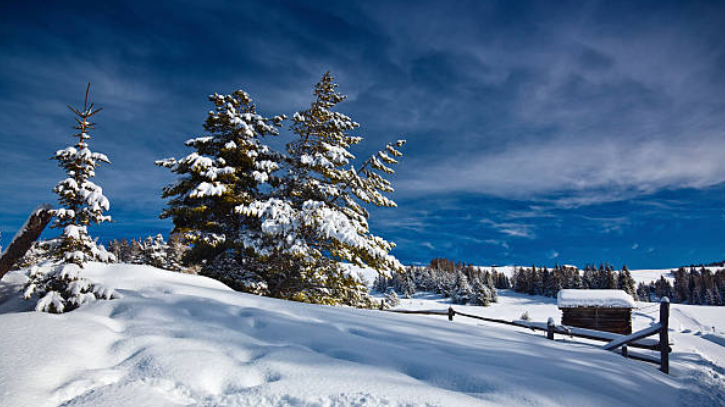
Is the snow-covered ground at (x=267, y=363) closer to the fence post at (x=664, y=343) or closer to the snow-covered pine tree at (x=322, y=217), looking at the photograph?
the fence post at (x=664, y=343)

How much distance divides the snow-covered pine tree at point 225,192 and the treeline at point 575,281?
81.0 metres

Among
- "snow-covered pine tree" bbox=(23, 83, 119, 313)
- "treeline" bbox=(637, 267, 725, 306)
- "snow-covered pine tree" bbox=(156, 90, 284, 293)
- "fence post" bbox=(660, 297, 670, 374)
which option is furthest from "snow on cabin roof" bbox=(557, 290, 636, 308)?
"treeline" bbox=(637, 267, 725, 306)

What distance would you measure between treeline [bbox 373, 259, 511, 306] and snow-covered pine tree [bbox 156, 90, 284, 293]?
97.7 feet

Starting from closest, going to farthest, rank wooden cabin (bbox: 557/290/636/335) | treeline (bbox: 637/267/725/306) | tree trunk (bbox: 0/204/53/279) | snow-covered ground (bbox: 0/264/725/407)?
snow-covered ground (bbox: 0/264/725/407) → tree trunk (bbox: 0/204/53/279) → wooden cabin (bbox: 557/290/636/335) → treeline (bbox: 637/267/725/306)

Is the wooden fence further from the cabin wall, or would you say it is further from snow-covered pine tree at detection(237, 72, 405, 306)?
the cabin wall

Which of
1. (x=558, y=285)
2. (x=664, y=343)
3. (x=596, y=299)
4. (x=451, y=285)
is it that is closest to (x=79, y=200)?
(x=664, y=343)

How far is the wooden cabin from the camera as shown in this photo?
21638 mm

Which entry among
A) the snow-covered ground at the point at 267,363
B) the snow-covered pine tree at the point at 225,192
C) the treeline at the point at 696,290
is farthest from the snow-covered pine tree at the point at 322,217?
the treeline at the point at 696,290

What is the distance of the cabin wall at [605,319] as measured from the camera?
21984 mm

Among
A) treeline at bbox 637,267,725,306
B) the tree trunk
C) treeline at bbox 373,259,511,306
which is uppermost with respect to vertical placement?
treeline at bbox 637,267,725,306

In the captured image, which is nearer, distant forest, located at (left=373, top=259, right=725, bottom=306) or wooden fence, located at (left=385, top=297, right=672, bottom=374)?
wooden fence, located at (left=385, top=297, right=672, bottom=374)

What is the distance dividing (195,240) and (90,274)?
4.53 meters

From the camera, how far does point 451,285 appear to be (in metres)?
86.1

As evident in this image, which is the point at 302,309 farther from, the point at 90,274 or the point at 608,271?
the point at 608,271
